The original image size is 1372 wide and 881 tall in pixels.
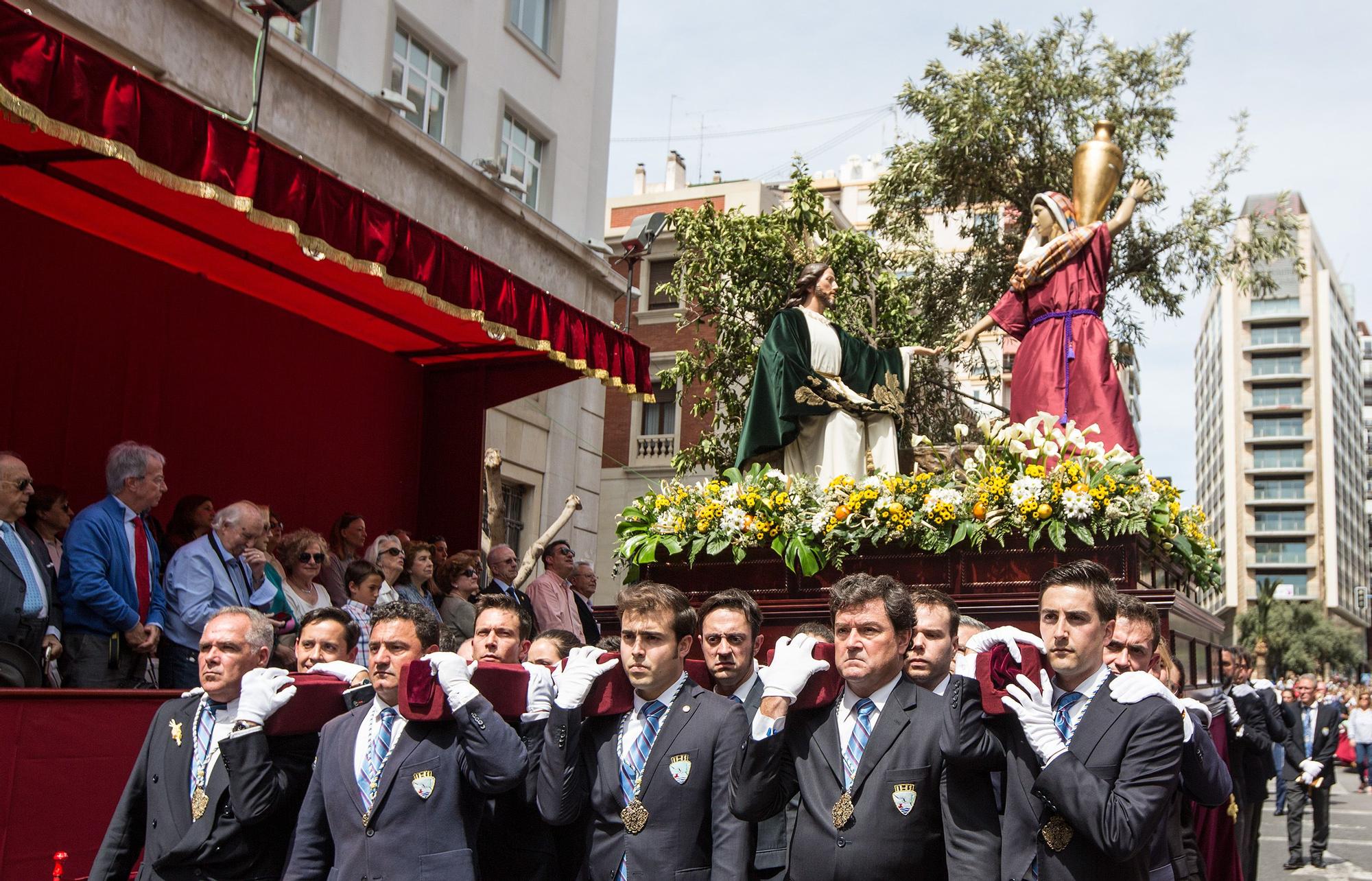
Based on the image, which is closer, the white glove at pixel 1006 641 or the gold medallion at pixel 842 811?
the white glove at pixel 1006 641

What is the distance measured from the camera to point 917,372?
19328 mm

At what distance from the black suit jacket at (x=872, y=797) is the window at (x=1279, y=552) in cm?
9659

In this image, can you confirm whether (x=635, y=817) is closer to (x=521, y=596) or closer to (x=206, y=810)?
(x=206, y=810)

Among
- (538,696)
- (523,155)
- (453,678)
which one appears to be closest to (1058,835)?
(538,696)

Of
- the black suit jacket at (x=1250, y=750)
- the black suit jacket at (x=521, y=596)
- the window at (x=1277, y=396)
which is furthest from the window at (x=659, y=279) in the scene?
the window at (x=1277, y=396)

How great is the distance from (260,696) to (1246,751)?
6617 millimetres

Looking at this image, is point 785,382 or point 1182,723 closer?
point 1182,723

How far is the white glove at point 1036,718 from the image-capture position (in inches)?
142

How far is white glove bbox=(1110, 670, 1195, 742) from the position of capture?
3729 millimetres

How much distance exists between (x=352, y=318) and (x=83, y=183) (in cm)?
300

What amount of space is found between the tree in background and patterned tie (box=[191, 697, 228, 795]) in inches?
534

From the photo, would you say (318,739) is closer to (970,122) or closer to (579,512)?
(579,512)

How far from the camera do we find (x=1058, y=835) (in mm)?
3701

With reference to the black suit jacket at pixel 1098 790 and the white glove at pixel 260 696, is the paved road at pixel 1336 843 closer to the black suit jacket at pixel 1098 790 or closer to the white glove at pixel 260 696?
the black suit jacket at pixel 1098 790
